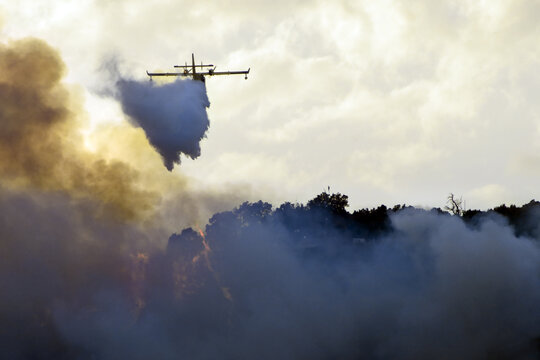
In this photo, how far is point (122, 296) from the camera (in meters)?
71.7

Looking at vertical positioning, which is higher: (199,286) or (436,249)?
(199,286)

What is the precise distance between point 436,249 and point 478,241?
121 inches

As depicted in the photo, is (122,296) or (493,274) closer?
(493,274)

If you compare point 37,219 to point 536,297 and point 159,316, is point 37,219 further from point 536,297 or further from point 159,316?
point 536,297

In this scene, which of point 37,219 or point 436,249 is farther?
point 37,219

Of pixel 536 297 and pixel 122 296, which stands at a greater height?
pixel 122 296

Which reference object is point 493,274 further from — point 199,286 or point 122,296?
point 122,296

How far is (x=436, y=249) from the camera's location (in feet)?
209

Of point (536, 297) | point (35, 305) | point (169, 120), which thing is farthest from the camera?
point (169, 120)

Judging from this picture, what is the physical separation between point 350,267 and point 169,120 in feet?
77.1

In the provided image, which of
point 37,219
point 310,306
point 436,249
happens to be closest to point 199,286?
point 310,306

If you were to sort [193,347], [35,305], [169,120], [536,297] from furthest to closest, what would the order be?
[169,120] < [35,305] < [193,347] < [536,297]

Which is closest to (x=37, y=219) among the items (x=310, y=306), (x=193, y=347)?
(x=193, y=347)

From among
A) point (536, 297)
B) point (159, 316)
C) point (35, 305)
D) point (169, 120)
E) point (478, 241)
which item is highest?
point (169, 120)
